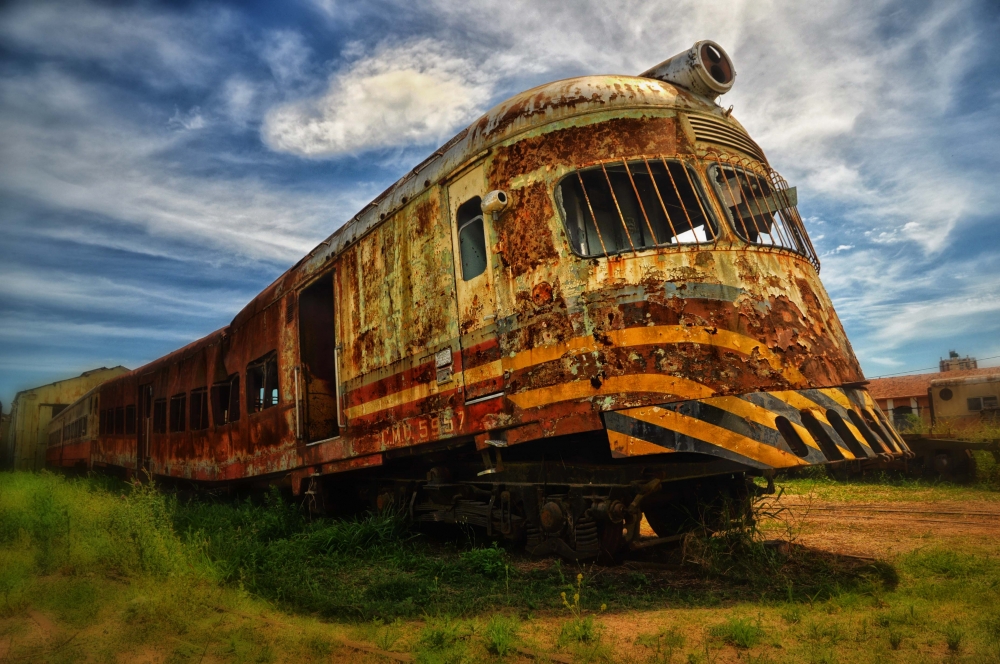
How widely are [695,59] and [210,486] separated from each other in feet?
33.2

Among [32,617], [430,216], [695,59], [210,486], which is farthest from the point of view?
[210,486]

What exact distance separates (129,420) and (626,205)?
14.6 m

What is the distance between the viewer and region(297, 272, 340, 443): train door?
27.2 feet

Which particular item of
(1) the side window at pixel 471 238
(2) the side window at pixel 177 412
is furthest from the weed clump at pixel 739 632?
(2) the side window at pixel 177 412

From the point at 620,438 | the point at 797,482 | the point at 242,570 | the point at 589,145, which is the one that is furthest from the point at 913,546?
the point at 797,482

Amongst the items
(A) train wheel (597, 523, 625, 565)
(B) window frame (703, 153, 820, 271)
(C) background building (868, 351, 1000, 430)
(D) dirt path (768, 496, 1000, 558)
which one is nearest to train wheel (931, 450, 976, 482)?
(D) dirt path (768, 496, 1000, 558)

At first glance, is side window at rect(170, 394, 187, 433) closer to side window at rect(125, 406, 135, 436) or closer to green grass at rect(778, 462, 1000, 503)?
side window at rect(125, 406, 135, 436)

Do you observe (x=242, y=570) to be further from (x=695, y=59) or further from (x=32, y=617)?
(x=695, y=59)

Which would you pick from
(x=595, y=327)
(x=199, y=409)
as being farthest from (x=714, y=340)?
(x=199, y=409)

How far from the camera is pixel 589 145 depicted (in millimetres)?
5176

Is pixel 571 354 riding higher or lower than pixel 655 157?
lower

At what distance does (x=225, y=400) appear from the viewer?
10820mm

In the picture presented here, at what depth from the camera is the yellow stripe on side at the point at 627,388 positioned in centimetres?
443

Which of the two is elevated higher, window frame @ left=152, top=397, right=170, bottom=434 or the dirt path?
window frame @ left=152, top=397, right=170, bottom=434
